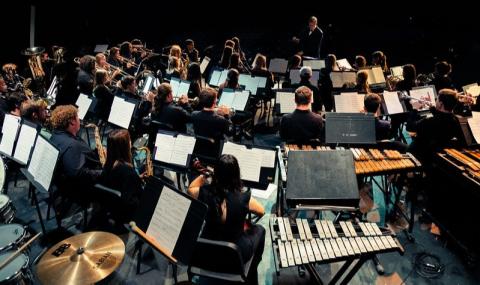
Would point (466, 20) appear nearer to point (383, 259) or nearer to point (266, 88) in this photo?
point (266, 88)

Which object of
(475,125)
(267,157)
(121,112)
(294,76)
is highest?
(294,76)

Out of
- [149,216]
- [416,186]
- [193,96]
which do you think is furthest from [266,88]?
[149,216]

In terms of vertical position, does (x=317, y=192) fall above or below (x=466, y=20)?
below

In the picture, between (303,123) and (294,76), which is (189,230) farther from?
(294,76)

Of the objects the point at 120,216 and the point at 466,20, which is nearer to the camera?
the point at 120,216

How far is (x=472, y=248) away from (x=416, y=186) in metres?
1.09

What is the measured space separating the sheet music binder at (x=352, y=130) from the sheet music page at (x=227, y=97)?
2.63m

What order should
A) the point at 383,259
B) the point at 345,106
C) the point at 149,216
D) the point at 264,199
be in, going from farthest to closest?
the point at 345,106
the point at 264,199
the point at 383,259
the point at 149,216

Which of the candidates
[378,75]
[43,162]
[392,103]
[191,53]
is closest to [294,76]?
[378,75]

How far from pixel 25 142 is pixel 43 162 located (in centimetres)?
81

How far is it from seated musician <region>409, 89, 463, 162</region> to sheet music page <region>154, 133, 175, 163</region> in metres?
3.53

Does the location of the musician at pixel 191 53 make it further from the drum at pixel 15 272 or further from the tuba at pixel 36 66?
the drum at pixel 15 272

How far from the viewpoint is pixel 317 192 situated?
3.80m

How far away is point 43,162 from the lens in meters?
4.32
